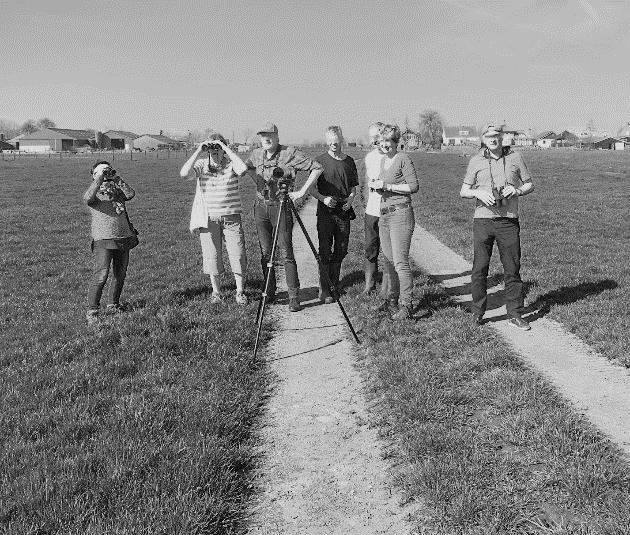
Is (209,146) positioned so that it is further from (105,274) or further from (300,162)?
(105,274)

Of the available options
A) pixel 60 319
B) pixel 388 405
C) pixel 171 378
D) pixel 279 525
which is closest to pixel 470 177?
pixel 388 405

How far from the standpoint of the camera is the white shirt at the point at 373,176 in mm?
7073

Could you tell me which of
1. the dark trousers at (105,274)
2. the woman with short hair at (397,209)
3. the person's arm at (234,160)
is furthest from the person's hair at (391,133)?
the dark trousers at (105,274)

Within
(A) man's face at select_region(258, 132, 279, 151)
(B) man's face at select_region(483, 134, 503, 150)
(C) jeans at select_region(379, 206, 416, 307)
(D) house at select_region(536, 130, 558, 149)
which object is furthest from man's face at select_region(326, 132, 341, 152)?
(D) house at select_region(536, 130, 558, 149)

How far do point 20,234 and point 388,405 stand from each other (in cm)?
1236

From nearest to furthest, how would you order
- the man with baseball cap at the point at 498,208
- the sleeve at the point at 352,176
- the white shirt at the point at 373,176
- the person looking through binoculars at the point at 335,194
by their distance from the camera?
the man with baseball cap at the point at 498,208 < the white shirt at the point at 373,176 < the person looking through binoculars at the point at 335,194 < the sleeve at the point at 352,176

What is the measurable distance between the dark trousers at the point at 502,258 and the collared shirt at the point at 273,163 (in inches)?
89.2

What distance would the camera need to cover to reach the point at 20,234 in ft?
45.5

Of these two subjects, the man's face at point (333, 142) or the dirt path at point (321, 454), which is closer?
the dirt path at point (321, 454)

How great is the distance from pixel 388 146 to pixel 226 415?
12.2 feet

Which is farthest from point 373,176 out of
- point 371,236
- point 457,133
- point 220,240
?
point 457,133

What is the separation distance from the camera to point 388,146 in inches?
258

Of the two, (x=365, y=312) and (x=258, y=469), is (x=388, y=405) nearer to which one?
(x=258, y=469)

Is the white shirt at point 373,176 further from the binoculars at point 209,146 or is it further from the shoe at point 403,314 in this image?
the binoculars at point 209,146
